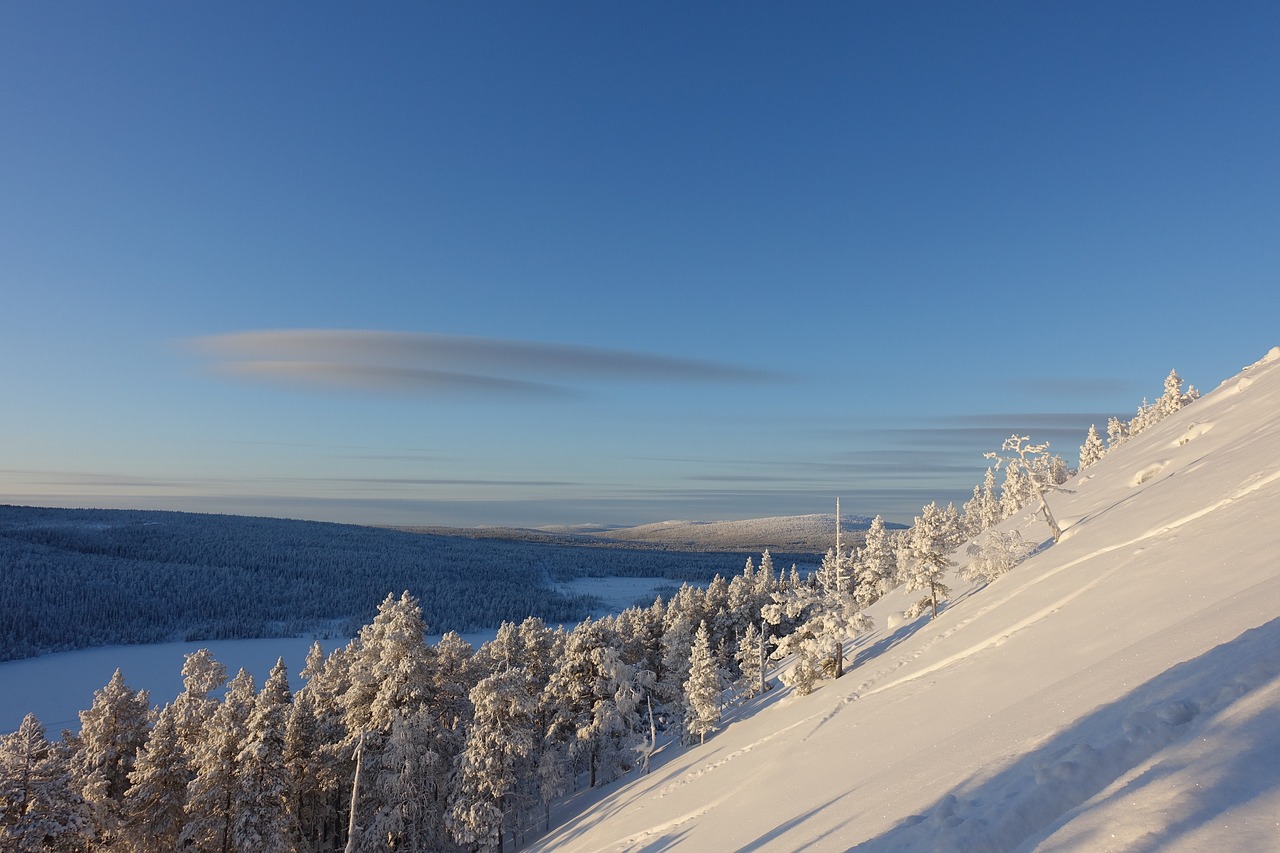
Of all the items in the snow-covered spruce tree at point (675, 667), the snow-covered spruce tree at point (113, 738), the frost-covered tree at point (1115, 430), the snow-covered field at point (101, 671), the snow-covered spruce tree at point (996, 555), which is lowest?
the snow-covered field at point (101, 671)

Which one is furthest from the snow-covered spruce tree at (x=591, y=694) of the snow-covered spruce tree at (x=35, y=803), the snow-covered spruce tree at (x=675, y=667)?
the snow-covered spruce tree at (x=35, y=803)

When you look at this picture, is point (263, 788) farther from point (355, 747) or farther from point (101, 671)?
point (101, 671)

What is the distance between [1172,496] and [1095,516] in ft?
27.2

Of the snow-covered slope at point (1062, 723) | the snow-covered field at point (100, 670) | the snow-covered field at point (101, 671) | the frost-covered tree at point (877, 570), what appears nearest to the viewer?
the snow-covered slope at point (1062, 723)

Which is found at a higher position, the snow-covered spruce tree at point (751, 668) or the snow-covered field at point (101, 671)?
the snow-covered spruce tree at point (751, 668)

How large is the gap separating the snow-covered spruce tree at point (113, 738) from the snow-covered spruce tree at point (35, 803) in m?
4.88

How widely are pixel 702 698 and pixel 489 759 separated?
15.3m

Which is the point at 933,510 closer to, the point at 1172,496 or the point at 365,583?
the point at 1172,496

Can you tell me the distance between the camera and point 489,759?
28.0m

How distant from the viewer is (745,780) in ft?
62.7

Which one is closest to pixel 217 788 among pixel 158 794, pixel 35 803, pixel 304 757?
pixel 158 794

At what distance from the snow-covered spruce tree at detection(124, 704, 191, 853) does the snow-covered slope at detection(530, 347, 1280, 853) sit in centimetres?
1664

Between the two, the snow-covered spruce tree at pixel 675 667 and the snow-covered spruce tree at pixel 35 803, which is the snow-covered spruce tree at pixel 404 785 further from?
the snow-covered spruce tree at pixel 675 667

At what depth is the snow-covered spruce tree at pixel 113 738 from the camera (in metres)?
26.9
